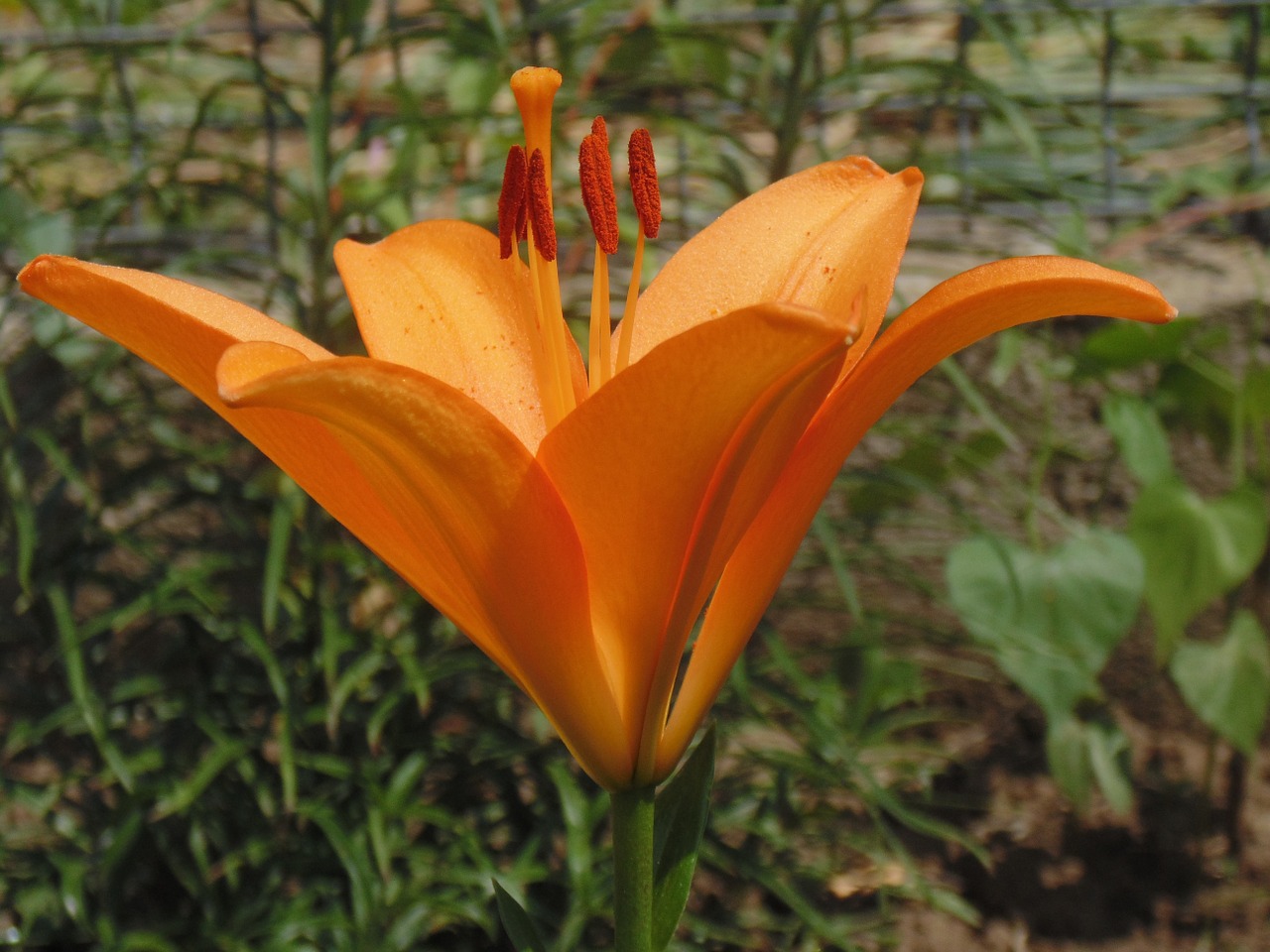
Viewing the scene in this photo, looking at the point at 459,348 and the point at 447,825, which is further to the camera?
the point at 447,825

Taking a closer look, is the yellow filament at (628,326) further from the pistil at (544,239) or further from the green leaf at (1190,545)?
the green leaf at (1190,545)

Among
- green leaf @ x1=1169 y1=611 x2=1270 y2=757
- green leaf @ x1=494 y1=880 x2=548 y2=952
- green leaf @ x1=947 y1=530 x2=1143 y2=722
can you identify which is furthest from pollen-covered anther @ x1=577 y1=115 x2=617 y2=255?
green leaf @ x1=1169 y1=611 x2=1270 y2=757

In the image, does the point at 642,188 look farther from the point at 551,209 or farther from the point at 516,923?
the point at 516,923

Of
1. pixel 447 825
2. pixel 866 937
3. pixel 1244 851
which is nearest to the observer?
pixel 447 825

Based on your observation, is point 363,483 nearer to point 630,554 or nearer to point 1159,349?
point 630,554

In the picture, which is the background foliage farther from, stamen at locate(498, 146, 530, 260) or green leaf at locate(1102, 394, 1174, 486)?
stamen at locate(498, 146, 530, 260)

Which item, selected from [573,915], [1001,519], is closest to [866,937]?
[573,915]

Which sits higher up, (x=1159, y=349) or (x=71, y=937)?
(x=1159, y=349)

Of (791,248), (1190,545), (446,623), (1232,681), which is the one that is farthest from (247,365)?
(1232,681)
